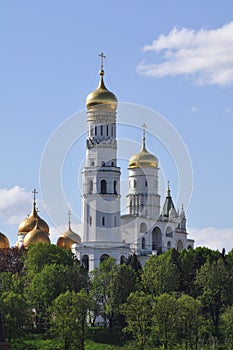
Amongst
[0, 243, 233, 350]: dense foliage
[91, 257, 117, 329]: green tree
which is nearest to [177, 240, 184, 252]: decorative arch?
[0, 243, 233, 350]: dense foliage

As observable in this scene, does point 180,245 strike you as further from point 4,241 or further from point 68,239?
point 4,241

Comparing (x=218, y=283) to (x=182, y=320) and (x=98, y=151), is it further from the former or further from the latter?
(x=98, y=151)

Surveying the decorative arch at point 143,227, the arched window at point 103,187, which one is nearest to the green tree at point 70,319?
the arched window at point 103,187

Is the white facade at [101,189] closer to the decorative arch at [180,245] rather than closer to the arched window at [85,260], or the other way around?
the arched window at [85,260]

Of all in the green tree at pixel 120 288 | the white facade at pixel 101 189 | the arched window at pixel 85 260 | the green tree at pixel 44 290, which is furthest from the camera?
the white facade at pixel 101 189

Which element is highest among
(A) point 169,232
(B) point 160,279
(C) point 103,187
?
(C) point 103,187

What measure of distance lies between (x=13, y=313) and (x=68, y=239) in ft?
127

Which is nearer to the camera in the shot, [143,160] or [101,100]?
[101,100]

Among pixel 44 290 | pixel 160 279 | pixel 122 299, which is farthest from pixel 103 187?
pixel 122 299

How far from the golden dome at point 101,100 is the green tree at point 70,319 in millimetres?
30943

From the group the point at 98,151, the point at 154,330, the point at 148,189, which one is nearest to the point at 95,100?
the point at 98,151

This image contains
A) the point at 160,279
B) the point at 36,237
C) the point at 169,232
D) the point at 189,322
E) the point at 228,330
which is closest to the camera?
the point at 189,322

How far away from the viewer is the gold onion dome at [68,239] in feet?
387

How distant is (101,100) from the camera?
109 m
